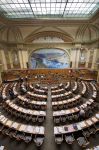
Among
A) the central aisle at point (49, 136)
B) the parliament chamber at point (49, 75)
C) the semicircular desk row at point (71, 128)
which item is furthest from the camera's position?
the parliament chamber at point (49, 75)

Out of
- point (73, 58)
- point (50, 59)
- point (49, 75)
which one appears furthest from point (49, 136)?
point (73, 58)

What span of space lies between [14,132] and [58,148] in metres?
3.72

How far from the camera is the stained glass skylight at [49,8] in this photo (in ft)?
50.2

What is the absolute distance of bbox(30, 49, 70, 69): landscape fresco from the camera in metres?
27.8

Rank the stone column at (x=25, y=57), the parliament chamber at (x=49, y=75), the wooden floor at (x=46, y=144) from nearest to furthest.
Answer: the wooden floor at (x=46, y=144), the parliament chamber at (x=49, y=75), the stone column at (x=25, y=57)

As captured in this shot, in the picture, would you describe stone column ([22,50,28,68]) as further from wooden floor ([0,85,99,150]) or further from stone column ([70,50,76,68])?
wooden floor ([0,85,99,150])

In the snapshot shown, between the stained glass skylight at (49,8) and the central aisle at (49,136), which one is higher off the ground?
the stained glass skylight at (49,8)

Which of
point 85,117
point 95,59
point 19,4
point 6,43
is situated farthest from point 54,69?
point 85,117

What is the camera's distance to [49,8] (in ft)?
56.3

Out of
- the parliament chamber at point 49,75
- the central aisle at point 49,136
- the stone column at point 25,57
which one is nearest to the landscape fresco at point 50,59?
the parliament chamber at point 49,75

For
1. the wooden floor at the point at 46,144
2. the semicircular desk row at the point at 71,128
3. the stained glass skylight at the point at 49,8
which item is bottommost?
the wooden floor at the point at 46,144

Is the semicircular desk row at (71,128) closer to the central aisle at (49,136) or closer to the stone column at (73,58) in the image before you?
the central aisle at (49,136)

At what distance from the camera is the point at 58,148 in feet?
27.8

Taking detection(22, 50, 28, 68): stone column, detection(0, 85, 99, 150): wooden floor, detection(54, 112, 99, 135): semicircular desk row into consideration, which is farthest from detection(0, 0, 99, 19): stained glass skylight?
detection(0, 85, 99, 150): wooden floor
